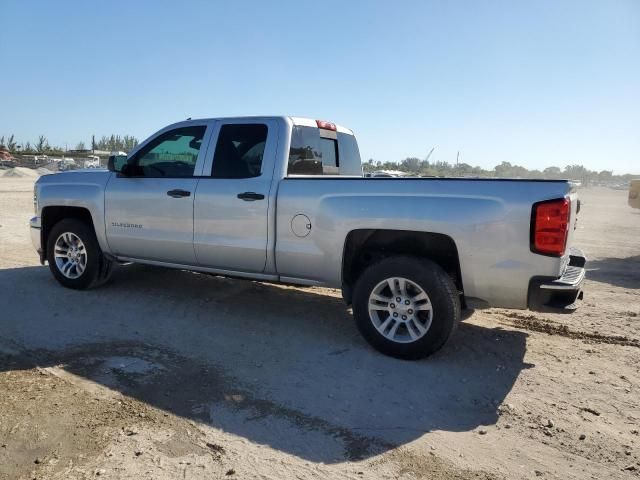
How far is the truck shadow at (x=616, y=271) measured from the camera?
314 inches

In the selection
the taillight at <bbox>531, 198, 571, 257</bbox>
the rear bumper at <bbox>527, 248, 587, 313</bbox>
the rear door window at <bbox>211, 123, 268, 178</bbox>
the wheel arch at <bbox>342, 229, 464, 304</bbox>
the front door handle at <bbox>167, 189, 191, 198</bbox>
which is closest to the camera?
the taillight at <bbox>531, 198, 571, 257</bbox>

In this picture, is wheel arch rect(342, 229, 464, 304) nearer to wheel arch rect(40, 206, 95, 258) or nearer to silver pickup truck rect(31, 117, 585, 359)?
silver pickup truck rect(31, 117, 585, 359)

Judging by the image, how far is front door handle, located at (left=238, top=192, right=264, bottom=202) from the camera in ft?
16.0

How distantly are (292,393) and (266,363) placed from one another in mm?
593

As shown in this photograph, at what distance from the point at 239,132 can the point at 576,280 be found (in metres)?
3.40

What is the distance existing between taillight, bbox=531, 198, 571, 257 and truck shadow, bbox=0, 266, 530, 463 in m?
1.07

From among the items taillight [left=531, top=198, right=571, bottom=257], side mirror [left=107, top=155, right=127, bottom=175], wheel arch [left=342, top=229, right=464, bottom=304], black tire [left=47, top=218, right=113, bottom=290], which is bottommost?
black tire [left=47, top=218, right=113, bottom=290]

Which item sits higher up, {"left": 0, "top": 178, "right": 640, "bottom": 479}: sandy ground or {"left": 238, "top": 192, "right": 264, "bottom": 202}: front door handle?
{"left": 238, "top": 192, "right": 264, "bottom": 202}: front door handle

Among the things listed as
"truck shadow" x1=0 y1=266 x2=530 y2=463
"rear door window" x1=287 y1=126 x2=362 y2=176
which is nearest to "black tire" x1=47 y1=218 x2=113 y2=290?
"truck shadow" x1=0 y1=266 x2=530 y2=463

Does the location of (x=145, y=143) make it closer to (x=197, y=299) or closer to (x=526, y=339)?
(x=197, y=299)

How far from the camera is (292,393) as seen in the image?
3680 mm

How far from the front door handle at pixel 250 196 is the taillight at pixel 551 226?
241 centimetres

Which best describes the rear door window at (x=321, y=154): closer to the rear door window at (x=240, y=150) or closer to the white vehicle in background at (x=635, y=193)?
the rear door window at (x=240, y=150)

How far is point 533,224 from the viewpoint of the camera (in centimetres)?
377
